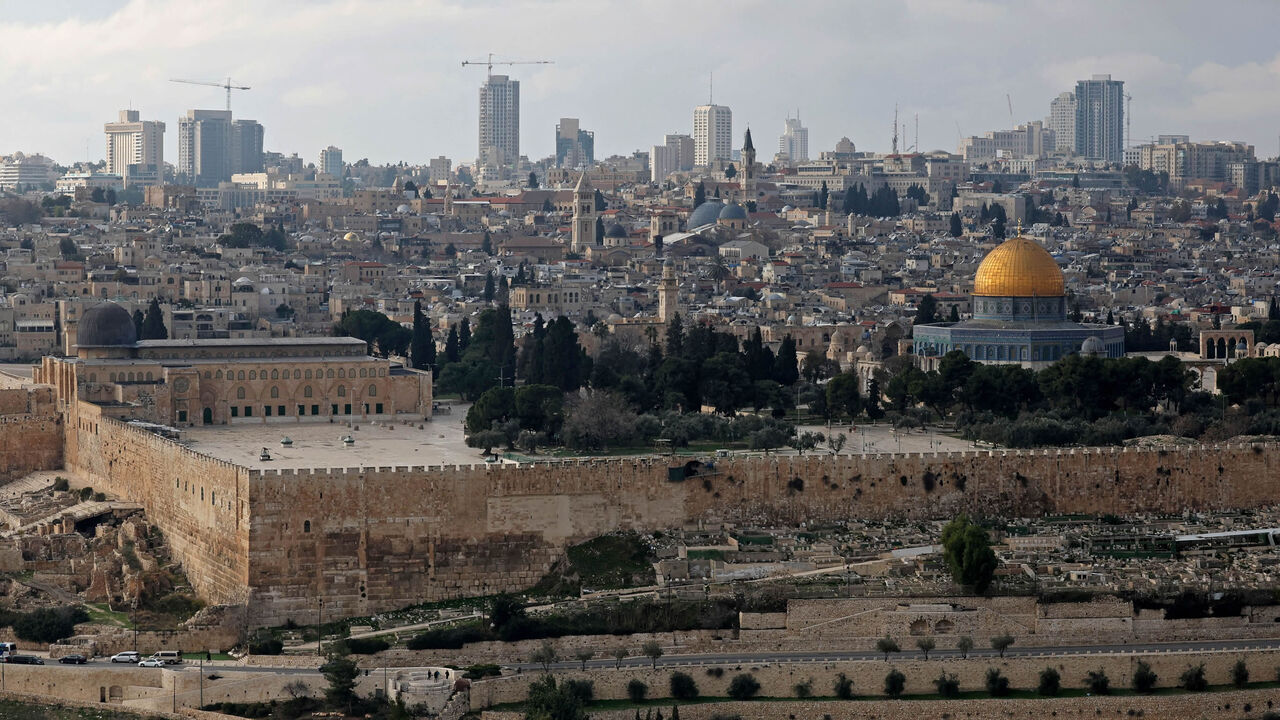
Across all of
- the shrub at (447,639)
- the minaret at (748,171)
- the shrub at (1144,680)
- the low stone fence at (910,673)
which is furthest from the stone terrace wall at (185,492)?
the minaret at (748,171)

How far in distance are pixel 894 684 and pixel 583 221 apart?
92.0 metres

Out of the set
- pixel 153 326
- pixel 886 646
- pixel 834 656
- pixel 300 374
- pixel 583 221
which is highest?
pixel 583 221

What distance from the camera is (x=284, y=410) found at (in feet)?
186

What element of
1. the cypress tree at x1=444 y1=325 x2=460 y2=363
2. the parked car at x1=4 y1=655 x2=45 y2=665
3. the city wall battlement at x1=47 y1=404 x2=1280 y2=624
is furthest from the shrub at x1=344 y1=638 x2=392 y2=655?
the cypress tree at x1=444 y1=325 x2=460 y2=363

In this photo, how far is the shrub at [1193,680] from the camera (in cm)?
3603

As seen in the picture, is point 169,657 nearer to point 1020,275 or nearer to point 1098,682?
point 1098,682

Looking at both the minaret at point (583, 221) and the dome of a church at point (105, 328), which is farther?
the minaret at point (583, 221)

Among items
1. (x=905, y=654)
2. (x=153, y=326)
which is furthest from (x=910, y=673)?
(x=153, y=326)

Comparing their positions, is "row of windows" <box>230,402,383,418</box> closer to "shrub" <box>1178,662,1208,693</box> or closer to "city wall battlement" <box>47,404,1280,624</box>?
"city wall battlement" <box>47,404,1280,624</box>

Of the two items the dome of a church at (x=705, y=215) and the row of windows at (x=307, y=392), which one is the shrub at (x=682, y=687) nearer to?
the row of windows at (x=307, y=392)

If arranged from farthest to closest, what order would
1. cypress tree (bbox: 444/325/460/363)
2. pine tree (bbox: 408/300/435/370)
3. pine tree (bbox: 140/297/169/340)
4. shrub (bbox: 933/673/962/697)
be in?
pine tree (bbox: 140/297/169/340)
cypress tree (bbox: 444/325/460/363)
pine tree (bbox: 408/300/435/370)
shrub (bbox: 933/673/962/697)

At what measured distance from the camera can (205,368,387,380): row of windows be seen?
56281 millimetres

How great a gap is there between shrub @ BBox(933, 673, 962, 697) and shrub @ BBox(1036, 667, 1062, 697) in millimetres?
1136

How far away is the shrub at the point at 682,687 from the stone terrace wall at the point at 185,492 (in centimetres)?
741
